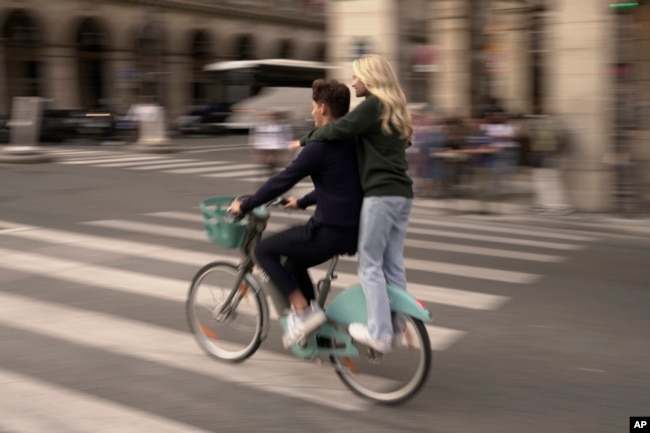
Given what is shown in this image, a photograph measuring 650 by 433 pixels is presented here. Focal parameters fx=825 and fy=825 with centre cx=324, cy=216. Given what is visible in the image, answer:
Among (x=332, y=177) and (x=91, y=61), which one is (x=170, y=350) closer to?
(x=332, y=177)

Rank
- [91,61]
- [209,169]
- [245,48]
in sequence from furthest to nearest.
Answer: [245,48], [91,61], [209,169]

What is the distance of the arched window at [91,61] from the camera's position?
136 ft

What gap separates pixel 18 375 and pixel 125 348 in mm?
742

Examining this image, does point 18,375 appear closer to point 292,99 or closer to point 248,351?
point 248,351

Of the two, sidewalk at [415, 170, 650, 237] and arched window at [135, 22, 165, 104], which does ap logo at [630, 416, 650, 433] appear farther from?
arched window at [135, 22, 165, 104]

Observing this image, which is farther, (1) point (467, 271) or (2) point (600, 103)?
(2) point (600, 103)

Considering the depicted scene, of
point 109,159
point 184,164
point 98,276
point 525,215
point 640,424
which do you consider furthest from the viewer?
point 109,159

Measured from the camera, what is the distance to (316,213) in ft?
14.6

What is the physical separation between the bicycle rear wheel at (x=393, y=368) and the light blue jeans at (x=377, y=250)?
5.0 inches

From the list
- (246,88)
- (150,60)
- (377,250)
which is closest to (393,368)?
(377,250)

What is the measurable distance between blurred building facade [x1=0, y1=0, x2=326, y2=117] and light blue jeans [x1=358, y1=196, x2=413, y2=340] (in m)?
27.5

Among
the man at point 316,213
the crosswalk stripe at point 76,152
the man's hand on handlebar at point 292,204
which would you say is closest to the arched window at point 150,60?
the crosswalk stripe at point 76,152

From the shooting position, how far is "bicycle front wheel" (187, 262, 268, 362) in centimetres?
498

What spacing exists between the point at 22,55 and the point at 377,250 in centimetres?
3827
